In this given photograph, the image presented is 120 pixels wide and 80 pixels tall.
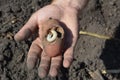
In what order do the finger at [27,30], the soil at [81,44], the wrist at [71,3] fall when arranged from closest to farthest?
the finger at [27,30]
the wrist at [71,3]
the soil at [81,44]

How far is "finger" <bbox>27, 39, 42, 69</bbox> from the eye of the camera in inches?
109

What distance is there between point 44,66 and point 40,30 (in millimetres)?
385

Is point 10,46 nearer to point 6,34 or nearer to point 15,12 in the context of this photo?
point 6,34

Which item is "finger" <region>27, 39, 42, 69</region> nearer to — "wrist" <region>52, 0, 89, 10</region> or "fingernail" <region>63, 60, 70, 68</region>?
"fingernail" <region>63, 60, 70, 68</region>

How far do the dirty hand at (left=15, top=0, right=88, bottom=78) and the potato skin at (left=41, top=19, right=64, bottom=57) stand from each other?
35 millimetres

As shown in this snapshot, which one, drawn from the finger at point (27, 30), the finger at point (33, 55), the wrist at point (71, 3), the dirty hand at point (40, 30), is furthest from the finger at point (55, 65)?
the wrist at point (71, 3)

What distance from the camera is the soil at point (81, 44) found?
3537 mm

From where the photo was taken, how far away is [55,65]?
276cm

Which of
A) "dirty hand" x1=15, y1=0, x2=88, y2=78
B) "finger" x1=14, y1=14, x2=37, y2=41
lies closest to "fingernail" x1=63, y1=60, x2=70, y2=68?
"dirty hand" x1=15, y1=0, x2=88, y2=78

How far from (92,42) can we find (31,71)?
746 millimetres

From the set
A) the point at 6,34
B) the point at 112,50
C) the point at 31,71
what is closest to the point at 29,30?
the point at 31,71

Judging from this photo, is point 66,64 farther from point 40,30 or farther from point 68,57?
point 40,30

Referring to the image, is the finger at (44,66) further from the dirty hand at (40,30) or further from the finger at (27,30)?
the finger at (27,30)

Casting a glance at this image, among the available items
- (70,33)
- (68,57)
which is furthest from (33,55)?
(70,33)
